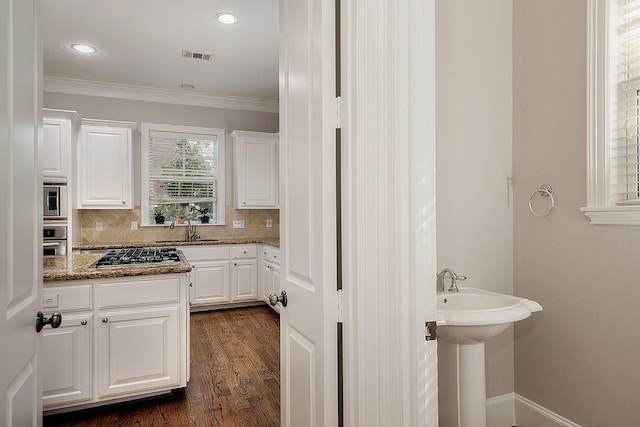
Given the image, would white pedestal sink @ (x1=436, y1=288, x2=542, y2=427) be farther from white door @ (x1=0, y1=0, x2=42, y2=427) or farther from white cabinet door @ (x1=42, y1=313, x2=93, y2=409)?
white cabinet door @ (x1=42, y1=313, x2=93, y2=409)

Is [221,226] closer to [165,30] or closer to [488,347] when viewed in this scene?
[165,30]

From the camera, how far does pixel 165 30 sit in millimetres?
3631

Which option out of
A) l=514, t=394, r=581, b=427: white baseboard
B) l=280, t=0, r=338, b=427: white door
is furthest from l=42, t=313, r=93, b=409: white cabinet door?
l=514, t=394, r=581, b=427: white baseboard

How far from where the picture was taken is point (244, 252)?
531cm

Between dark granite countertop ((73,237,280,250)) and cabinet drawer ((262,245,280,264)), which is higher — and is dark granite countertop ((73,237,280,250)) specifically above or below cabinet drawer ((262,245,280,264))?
above

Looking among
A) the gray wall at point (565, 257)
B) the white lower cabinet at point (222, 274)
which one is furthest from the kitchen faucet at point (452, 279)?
the white lower cabinet at point (222, 274)

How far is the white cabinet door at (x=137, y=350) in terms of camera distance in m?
2.53

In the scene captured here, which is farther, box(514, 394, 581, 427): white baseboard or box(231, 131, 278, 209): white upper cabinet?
box(231, 131, 278, 209): white upper cabinet

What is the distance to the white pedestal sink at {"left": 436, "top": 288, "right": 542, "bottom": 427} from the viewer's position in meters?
1.61

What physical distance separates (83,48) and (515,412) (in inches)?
191

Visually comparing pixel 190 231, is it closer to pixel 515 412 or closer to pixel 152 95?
pixel 152 95

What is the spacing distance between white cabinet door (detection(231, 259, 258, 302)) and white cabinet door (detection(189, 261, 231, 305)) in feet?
0.30

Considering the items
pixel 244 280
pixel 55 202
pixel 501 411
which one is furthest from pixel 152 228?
pixel 501 411

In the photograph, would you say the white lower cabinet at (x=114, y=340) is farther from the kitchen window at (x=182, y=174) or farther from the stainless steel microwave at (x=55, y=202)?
the kitchen window at (x=182, y=174)
